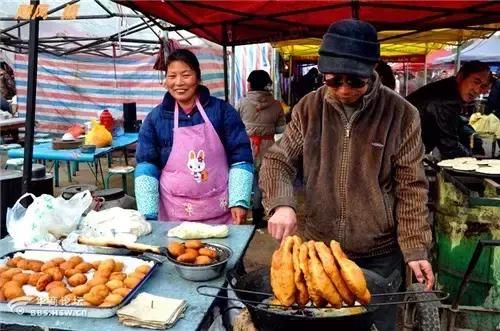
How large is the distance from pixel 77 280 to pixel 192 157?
1.25 metres

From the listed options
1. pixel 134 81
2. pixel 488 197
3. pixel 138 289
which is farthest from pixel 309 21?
pixel 134 81

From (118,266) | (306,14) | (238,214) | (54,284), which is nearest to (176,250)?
(118,266)

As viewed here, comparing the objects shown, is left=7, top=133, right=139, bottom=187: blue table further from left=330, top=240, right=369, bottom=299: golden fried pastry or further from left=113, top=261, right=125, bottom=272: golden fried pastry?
left=330, top=240, right=369, bottom=299: golden fried pastry

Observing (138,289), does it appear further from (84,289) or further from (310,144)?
(310,144)

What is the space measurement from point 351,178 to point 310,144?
0.75ft

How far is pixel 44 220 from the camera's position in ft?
7.35

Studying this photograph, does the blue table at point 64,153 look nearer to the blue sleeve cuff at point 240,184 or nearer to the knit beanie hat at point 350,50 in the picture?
the blue sleeve cuff at point 240,184

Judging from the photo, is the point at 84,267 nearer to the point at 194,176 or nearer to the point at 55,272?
the point at 55,272

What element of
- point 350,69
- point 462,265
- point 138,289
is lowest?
point 462,265

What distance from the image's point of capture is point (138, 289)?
1.73m

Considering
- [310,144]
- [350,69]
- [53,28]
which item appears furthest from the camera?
[53,28]

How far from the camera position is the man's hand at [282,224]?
1877 millimetres

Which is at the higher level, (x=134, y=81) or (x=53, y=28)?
(x=53, y=28)

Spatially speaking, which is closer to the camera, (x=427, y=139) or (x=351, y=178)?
(x=351, y=178)
